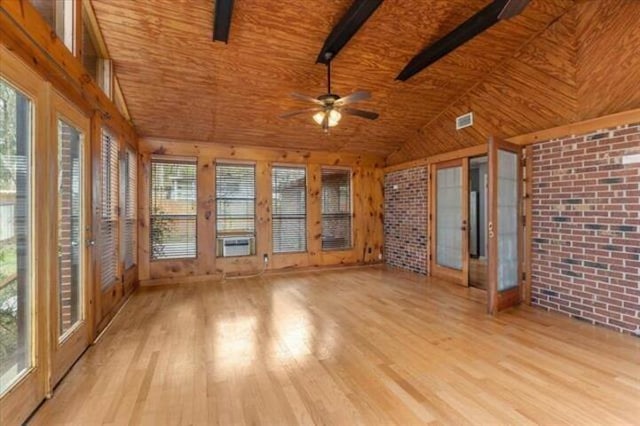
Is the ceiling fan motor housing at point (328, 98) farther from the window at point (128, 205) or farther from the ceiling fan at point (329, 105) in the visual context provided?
→ the window at point (128, 205)

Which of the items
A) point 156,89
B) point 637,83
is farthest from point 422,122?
point 156,89

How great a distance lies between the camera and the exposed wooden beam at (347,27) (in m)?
3.00

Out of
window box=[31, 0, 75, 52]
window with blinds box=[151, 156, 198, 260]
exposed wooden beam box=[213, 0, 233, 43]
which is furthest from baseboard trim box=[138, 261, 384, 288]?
exposed wooden beam box=[213, 0, 233, 43]

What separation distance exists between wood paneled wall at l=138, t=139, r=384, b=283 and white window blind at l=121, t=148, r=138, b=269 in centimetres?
21

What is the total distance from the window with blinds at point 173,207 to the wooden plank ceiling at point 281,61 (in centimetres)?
56

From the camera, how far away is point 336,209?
6734 millimetres

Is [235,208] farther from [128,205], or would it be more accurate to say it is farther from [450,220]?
[450,220]

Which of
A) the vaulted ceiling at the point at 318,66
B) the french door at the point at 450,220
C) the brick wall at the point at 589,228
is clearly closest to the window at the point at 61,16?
the vaulted ceiling at the point at 318,66

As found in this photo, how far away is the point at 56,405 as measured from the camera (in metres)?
2.02

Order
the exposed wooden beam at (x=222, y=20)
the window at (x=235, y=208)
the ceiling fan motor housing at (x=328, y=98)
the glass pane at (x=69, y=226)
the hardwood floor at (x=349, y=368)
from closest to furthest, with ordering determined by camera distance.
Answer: the hardwood floor at (x=349, y=368)
the glass pane at (x=69, y=226)
the exposed wooden beam at (x=222, y=20)
the ceiling fan motor housing at (x=328, y=98)
the window at (x=235, y=208)

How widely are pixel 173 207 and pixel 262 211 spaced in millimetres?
1563

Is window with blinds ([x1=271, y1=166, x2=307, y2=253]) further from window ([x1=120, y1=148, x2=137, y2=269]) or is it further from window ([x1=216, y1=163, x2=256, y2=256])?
window ([x1=120, y1=148, x2=137, y2=269])

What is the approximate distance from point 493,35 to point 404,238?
384 centimetres

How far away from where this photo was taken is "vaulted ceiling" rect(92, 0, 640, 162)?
10.9ft
